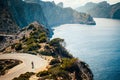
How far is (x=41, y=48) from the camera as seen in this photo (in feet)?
326

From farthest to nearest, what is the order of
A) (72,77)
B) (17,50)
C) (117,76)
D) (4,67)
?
(117,76)
(17,50)
(4,67)
(72,77)

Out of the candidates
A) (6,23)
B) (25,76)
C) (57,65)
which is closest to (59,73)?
(25,76)

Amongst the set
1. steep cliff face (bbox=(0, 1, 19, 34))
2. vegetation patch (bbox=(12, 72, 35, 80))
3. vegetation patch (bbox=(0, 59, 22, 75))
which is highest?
steep cliff face (bbox=(0, 1, 19, 34))

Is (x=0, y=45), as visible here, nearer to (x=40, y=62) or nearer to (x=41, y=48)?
(x=41, y=48)

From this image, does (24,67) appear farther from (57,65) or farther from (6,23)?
(6,23)

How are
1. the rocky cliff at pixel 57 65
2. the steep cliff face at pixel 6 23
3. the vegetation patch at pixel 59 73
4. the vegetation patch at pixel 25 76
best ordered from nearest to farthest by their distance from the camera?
the vegetation patch at pixel 25 76 → the vegetation patch at pixel 59 73 → the rocky cliff at pixel 57 65 → the steep cliff face at pixel 6 23

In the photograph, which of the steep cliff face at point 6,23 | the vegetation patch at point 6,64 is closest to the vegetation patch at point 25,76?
the vegetation patch at point 6,64

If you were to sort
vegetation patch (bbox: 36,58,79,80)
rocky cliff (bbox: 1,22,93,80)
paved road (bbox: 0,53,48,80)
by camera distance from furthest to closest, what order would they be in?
paved road (bbox: 0,53,48,80) < rocky cliff (bbox: 1,22,93,80) < vegetation patch (bbox: 36,58,79,80)

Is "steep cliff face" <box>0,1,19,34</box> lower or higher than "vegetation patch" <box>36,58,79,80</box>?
higher

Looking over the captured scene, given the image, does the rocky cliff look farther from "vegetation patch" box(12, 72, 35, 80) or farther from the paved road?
the paved road

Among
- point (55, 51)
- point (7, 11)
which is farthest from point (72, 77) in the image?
point (7, 11)

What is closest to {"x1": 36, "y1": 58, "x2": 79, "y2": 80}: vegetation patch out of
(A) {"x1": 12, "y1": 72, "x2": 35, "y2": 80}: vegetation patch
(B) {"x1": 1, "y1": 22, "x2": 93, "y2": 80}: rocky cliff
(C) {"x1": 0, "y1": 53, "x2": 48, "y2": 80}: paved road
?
(B) {"x1": 1, "y1": 22, "x2": 93, "y2": 80}: rocky cliff

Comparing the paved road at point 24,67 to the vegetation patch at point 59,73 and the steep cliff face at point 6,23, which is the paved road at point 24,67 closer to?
the vegetation patch at point 59,73

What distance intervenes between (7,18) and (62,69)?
133805 millimetres
